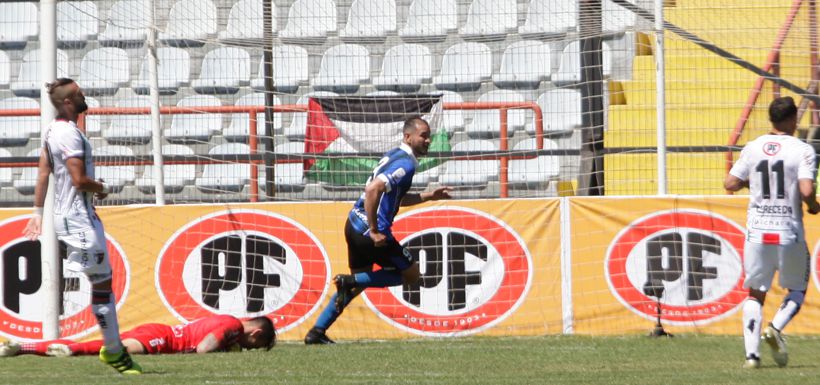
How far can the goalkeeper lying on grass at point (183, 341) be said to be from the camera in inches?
372

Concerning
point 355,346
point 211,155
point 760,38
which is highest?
point 760,38

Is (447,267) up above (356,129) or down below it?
below

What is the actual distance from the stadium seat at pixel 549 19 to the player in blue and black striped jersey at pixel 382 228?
2159 mm

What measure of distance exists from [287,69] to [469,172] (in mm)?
2084

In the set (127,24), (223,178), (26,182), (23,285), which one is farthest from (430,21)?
(26,182)

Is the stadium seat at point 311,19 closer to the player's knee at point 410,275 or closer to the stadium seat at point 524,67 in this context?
the stadium seat at point 524,67

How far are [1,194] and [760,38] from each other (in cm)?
834

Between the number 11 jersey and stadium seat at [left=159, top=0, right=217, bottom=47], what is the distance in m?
5.71

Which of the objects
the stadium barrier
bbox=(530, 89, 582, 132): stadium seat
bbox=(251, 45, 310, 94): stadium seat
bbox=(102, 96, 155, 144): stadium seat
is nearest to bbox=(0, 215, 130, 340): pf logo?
the stadium barrier

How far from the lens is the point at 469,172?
500 inches

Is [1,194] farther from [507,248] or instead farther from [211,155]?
[507,248]

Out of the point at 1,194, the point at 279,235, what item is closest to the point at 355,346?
the point at 279,235

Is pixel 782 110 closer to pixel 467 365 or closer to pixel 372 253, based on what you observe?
pixel 467 365

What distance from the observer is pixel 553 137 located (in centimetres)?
1309
